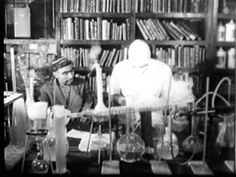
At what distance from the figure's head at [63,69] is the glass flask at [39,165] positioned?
19.6 inches

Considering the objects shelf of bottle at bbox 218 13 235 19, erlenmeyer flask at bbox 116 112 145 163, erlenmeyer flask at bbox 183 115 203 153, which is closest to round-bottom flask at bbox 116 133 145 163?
erlenmeyer flask at bbox 116 112 145 163

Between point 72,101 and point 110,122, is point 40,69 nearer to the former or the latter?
point 72,101

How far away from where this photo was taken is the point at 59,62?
2434 mm

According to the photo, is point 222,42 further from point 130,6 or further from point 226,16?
point 130,6

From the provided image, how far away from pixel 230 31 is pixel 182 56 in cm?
34

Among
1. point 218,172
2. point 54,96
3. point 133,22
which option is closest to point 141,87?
point 133,22

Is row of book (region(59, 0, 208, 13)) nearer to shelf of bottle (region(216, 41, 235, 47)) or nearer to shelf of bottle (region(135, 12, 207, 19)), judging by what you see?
shelf of bottle (region(135, 12, 207, 19))

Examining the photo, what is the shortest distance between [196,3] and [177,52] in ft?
1.10

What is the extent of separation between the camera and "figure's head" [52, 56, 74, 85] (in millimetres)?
2424

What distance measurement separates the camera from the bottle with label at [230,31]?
93.1 inches

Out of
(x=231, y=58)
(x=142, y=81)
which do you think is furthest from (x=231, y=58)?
(x=142, y=81)

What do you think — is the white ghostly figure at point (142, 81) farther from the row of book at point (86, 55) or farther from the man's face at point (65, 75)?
the man's face at point (65, 75)

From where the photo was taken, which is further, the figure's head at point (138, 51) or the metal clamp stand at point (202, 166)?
the figure's head at point (138, 51)

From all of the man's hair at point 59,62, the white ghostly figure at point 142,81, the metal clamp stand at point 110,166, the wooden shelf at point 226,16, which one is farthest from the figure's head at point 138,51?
the wooden shelf at point 226,16
